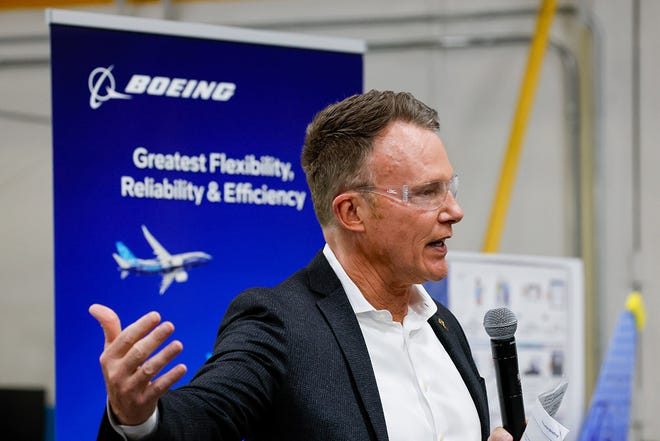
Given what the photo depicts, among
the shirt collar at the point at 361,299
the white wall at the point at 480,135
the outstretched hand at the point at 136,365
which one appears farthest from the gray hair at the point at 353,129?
the white wall at the point at 480,135

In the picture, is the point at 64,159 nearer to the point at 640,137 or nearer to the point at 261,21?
the point at 261,21

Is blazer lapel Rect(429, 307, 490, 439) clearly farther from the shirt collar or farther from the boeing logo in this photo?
the boeing logo

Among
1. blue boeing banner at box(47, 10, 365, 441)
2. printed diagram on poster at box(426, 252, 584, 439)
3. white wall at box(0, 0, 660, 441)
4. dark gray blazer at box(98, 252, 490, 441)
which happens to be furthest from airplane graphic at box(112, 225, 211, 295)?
white wall at box(0, 0, 660, 441)

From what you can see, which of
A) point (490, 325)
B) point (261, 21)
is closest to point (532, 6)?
point (261, 21)

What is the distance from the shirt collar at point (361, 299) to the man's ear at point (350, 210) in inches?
2.6

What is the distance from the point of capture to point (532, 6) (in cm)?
482

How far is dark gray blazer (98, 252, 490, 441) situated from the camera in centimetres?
125

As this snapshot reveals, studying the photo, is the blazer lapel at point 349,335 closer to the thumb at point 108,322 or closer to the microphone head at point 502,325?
the microphone head at point 502,325

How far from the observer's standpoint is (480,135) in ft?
15.9

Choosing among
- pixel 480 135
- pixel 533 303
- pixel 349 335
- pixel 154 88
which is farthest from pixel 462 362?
pixel 480 135

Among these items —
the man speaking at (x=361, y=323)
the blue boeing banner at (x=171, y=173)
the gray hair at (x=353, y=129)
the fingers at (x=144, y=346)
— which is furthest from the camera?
the blue boeing banner at (x=171, y=173)

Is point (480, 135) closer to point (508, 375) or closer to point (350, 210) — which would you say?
point (350, 210)

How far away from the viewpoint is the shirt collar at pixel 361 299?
1.57 m

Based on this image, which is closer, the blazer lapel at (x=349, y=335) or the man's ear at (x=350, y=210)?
the blazer lapel at (x=349, y=335)
